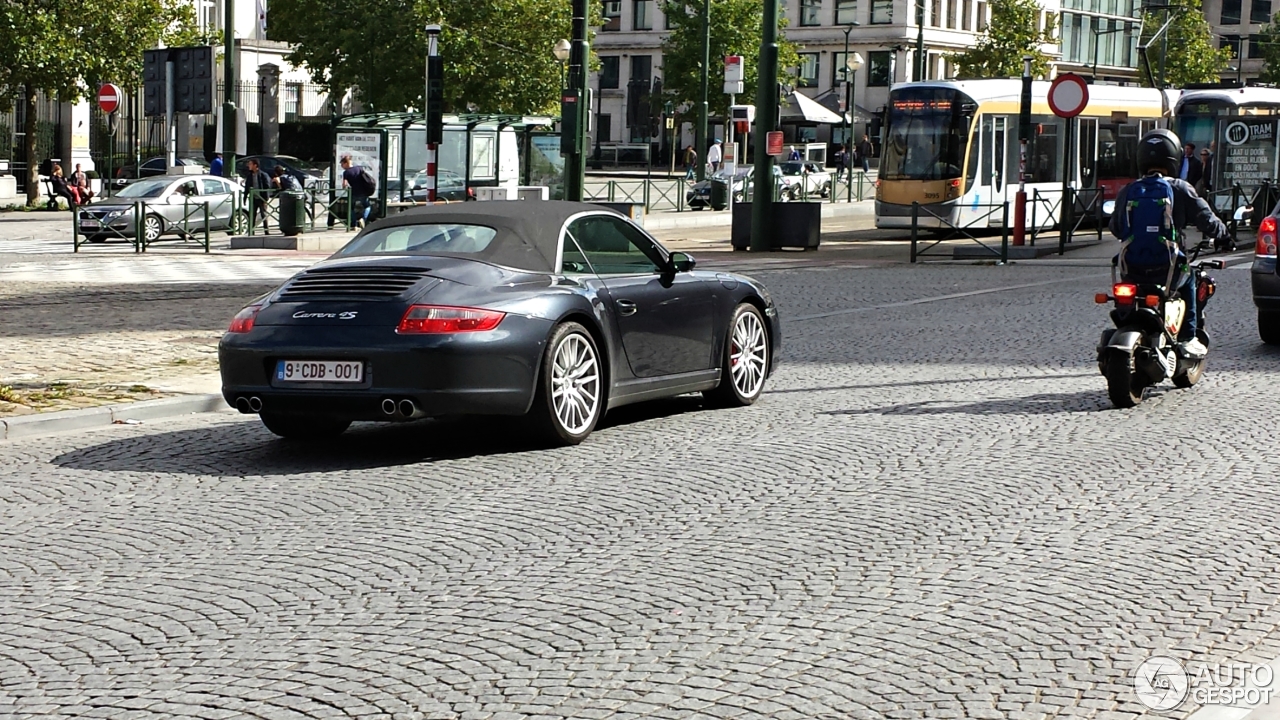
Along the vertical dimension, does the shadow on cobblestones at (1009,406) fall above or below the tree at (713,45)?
below

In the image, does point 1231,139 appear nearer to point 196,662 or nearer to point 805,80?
point 196,662

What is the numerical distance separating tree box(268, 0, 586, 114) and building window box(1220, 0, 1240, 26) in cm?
7625

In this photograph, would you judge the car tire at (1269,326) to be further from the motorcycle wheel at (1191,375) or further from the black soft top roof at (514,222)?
the black soft top roof at (514,222)

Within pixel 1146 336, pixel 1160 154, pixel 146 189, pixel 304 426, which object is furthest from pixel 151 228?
pixel 1146 336

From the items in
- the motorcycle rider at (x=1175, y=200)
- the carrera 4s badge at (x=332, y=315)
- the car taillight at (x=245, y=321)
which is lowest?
the car taillight at (x=245, y=321)

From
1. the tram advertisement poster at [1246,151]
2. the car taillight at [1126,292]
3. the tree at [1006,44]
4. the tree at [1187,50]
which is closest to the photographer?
the car taillight at [1126,292]

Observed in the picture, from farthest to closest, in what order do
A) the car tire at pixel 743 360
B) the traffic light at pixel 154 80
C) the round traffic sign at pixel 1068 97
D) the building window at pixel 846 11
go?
the building window at pixel 846 11 → the traffic light at pixel 154 80 → the round traffic sign at pixel 1068 97 → the car tire at pixel 743 360

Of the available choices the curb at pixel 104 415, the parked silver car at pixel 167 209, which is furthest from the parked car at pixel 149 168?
the curb at pixel 104 415

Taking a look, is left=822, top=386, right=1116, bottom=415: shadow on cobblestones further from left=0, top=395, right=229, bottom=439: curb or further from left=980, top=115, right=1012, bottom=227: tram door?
left=980, top=115, right=1012, bottom=227: tram door

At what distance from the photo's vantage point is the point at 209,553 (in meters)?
7.06

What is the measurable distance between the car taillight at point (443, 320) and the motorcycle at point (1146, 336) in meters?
3.91

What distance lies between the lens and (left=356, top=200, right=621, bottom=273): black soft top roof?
9.91 meters

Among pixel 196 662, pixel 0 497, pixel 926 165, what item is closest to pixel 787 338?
pixel 0 497

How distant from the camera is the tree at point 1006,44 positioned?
86.7 m
